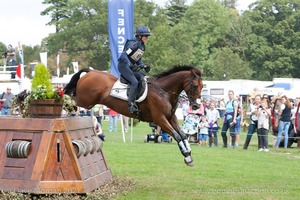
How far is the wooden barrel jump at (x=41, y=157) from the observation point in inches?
356

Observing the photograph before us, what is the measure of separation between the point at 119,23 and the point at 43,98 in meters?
11.4

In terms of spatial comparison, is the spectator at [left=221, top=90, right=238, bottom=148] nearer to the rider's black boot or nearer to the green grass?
the green grass

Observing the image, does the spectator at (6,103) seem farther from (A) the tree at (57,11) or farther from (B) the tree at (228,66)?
(A) the tree at (57,11)

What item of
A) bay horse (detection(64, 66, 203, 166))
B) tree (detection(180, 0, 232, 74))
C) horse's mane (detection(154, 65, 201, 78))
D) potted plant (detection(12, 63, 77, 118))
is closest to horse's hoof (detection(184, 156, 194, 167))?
bay horse (detection(64, 66, 203, 166))

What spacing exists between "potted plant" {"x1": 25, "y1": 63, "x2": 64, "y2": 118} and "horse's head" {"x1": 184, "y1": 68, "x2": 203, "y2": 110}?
13.4ft

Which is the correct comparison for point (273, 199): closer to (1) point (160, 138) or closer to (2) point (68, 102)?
(2) point (68, 102)

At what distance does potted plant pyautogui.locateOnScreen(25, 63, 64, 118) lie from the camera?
30.9ft

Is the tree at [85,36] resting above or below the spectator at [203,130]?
above

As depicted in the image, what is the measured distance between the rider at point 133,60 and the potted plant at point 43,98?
3299 millimetres

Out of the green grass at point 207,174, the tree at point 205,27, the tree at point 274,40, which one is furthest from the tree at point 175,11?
the green grass at point 207,174

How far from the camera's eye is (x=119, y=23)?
20.5 metres

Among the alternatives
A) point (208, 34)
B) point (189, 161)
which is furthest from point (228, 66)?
point (189, 161)

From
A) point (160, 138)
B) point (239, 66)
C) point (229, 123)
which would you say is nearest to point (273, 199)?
point (229, 123)

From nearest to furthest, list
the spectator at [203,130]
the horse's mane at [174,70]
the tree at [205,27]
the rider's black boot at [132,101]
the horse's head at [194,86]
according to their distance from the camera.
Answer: the rider's black boot at [132,101] → the horse's head at [194,86] → the horse's mane at [174,70] → the spectator at [203,130] → the tree at [205,27]
